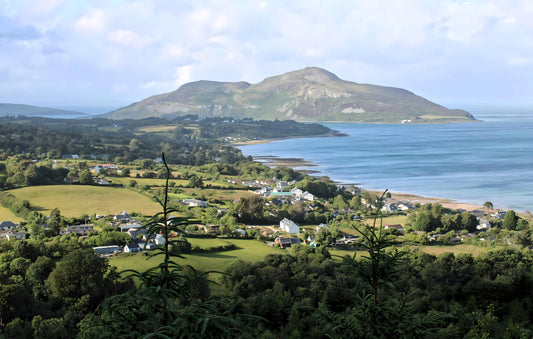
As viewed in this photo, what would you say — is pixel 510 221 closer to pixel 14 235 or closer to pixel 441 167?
pixel 14 235

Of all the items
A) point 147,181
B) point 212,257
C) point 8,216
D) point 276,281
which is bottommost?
point 212,257

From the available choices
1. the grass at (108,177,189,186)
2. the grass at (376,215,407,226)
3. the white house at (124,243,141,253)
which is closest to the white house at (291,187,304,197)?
the grass at (108,177,189,186)

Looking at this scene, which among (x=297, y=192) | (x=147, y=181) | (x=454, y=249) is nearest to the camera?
(x=454, y=249)

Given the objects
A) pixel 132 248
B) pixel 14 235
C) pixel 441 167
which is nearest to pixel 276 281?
pixel 132 248

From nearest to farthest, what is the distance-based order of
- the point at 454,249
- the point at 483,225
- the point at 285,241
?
the point at 454,249, the point at 285,241, the point at 483,225

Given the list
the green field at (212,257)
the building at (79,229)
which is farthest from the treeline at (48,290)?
the building at (79,229)
